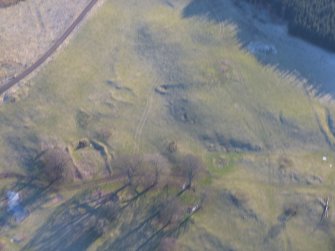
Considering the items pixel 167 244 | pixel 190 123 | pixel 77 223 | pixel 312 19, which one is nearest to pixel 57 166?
pixel 77 223

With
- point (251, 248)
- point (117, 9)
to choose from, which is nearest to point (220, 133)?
point (251, 248)

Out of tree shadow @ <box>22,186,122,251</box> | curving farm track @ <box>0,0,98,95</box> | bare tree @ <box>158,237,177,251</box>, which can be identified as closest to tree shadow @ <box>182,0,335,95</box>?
curving farm track @ <box>0,0,98,95</box>

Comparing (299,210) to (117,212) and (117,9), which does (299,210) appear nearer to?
(117,212)

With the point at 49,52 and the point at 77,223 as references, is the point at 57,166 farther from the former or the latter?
the point at 49,52

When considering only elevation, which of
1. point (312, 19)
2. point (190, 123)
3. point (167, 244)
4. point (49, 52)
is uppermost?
point (312, 19)

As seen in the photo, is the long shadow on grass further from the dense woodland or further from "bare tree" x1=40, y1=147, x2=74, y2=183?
the dense woodland

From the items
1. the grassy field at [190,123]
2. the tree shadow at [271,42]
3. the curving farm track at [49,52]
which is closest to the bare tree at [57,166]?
the grassy field at [190,123]

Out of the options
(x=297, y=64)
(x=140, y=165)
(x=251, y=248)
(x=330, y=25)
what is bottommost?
(x=251, y=248)
